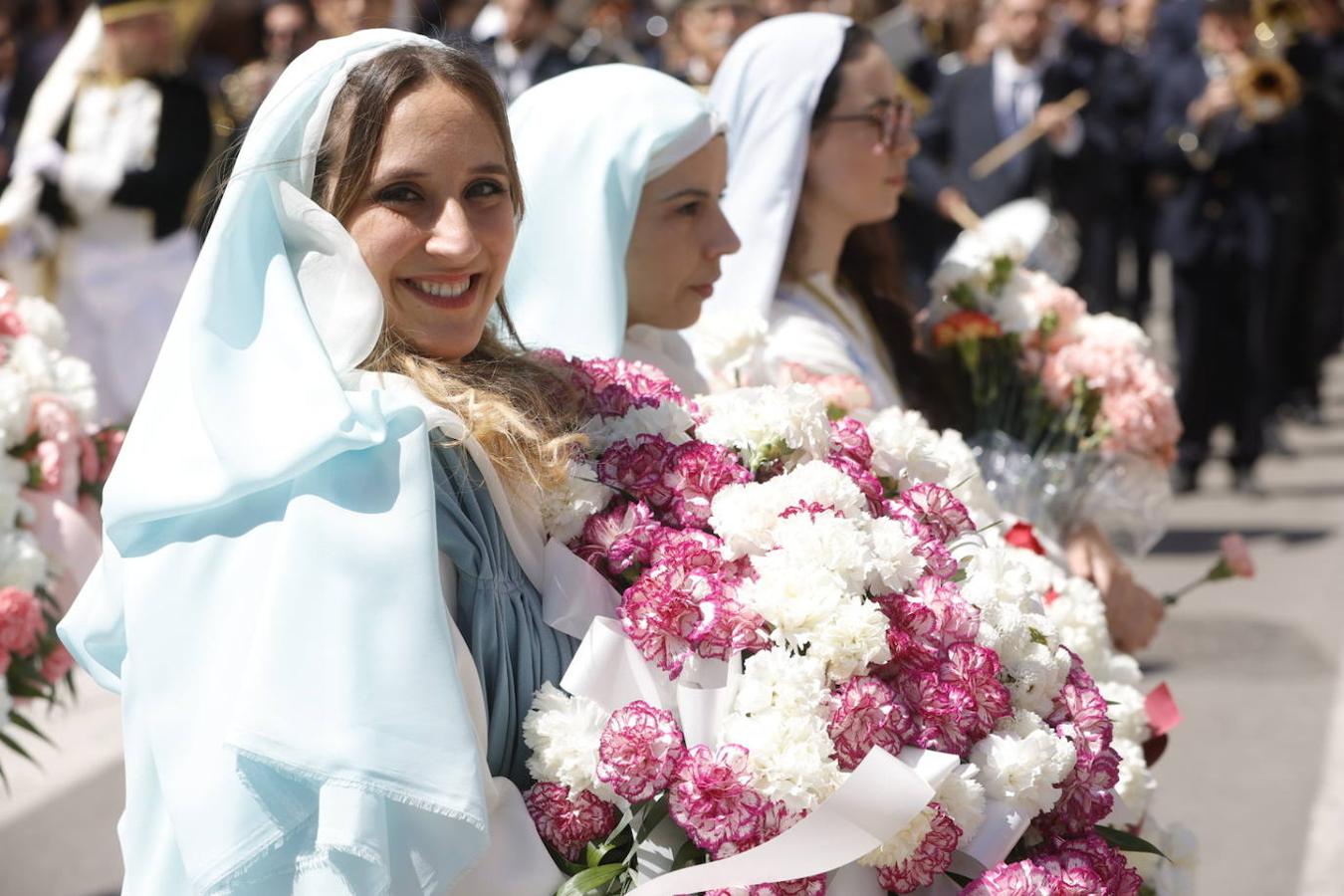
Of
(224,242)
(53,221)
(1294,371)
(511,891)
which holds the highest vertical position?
(224,242)

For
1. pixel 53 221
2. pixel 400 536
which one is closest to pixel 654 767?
pixel 400 536

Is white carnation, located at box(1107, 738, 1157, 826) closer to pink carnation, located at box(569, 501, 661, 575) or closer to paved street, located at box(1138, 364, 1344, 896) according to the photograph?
pink carnation, located at box(569, 501, 661, 575)

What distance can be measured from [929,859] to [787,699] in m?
0.25

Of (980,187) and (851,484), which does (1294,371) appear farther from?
(851,484)

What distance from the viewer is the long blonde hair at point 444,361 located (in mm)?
2404

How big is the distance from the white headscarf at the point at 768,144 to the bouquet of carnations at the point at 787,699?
166 centimetres

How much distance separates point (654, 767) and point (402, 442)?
47cm

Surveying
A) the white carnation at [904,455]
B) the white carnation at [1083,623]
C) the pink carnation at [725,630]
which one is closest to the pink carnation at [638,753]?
the pink carnation at [725,630]

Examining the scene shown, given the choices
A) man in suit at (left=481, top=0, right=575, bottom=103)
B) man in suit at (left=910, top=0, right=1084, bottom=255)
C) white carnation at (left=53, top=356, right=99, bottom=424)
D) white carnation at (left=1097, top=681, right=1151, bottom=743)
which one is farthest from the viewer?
man in suit at (left=910, top=0, right=1084, bottom=255)

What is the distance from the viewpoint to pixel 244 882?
7.06 feet

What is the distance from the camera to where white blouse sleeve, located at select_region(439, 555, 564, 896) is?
2.26m

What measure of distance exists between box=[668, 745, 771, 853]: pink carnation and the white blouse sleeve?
0.17 m

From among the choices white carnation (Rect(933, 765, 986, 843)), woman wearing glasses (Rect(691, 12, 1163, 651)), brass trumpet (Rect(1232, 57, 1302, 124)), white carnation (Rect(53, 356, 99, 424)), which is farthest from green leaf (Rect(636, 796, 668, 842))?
brass trumpet (Rect(1232, 57, 1302, 124))

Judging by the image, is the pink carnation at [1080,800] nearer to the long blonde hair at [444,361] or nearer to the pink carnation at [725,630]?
the pink carnation at [725,630]
